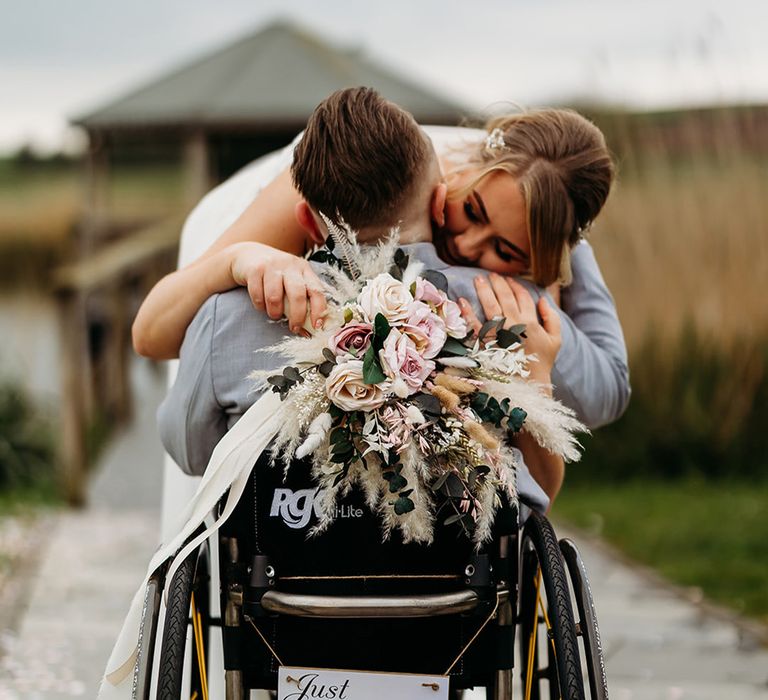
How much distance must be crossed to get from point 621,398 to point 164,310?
0.89 metres

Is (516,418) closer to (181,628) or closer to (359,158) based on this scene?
(359,158)

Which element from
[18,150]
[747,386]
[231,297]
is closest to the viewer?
[231,297]

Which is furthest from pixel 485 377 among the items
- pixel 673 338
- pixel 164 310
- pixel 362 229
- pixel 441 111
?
pixel 441 111

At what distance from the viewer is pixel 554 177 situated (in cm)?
224

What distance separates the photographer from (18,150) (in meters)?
15.4

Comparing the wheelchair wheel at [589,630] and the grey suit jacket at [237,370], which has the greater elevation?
the grey suit jacket at [237,370]

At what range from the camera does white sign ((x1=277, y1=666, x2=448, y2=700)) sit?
2.08m

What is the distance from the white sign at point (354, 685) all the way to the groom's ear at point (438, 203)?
80cm

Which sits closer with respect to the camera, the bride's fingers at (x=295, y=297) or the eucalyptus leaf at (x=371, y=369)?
the eucalyptus leaf at (x=371, y=369)

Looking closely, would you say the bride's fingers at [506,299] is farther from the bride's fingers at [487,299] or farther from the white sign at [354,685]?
the white sign at [354,685]

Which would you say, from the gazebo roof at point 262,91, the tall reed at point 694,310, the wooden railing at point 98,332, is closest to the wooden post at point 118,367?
the wooden railing at point 98,332

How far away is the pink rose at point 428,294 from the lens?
2.04 meters

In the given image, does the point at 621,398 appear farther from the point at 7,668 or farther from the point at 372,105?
the point at 7,668

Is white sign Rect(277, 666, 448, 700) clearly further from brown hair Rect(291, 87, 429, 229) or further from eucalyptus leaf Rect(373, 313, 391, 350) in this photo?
brown hair Rect(291, 87, 429, 229)
